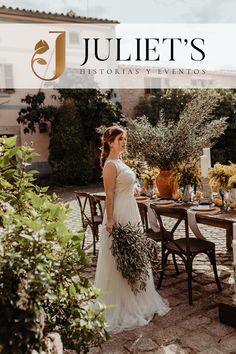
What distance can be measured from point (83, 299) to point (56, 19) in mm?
18049

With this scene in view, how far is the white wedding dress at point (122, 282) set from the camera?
424cm

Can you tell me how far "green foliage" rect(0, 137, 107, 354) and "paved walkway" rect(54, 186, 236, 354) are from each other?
5.77 ft

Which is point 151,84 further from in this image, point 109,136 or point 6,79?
point 109,136

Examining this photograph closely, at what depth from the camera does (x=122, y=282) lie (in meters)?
4.31

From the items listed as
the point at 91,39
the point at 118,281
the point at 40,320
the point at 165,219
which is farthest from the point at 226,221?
the point at 91,39

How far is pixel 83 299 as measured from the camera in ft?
6.61

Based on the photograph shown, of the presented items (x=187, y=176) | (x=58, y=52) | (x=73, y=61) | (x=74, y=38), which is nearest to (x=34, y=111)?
(x=58, y=52)

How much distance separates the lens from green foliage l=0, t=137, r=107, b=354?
1.53 metres

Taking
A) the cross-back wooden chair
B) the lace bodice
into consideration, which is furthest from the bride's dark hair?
the cross-back wooden chair

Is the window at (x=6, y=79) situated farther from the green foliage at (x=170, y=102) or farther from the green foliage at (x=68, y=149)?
the green foliage at (x=170, y=102)

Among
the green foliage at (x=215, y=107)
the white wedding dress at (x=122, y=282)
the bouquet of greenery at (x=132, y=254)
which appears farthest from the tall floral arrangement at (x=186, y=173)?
the green foliage at (x=215, y=107)

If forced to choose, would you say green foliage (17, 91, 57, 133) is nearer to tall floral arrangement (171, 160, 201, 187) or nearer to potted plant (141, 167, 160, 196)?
potted plant (141, 167, 160, 196)

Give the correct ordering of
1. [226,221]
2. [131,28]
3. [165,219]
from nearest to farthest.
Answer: [226,221]
[165,219]
[131,28]

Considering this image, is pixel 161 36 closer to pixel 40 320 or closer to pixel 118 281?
pixel 118 281
